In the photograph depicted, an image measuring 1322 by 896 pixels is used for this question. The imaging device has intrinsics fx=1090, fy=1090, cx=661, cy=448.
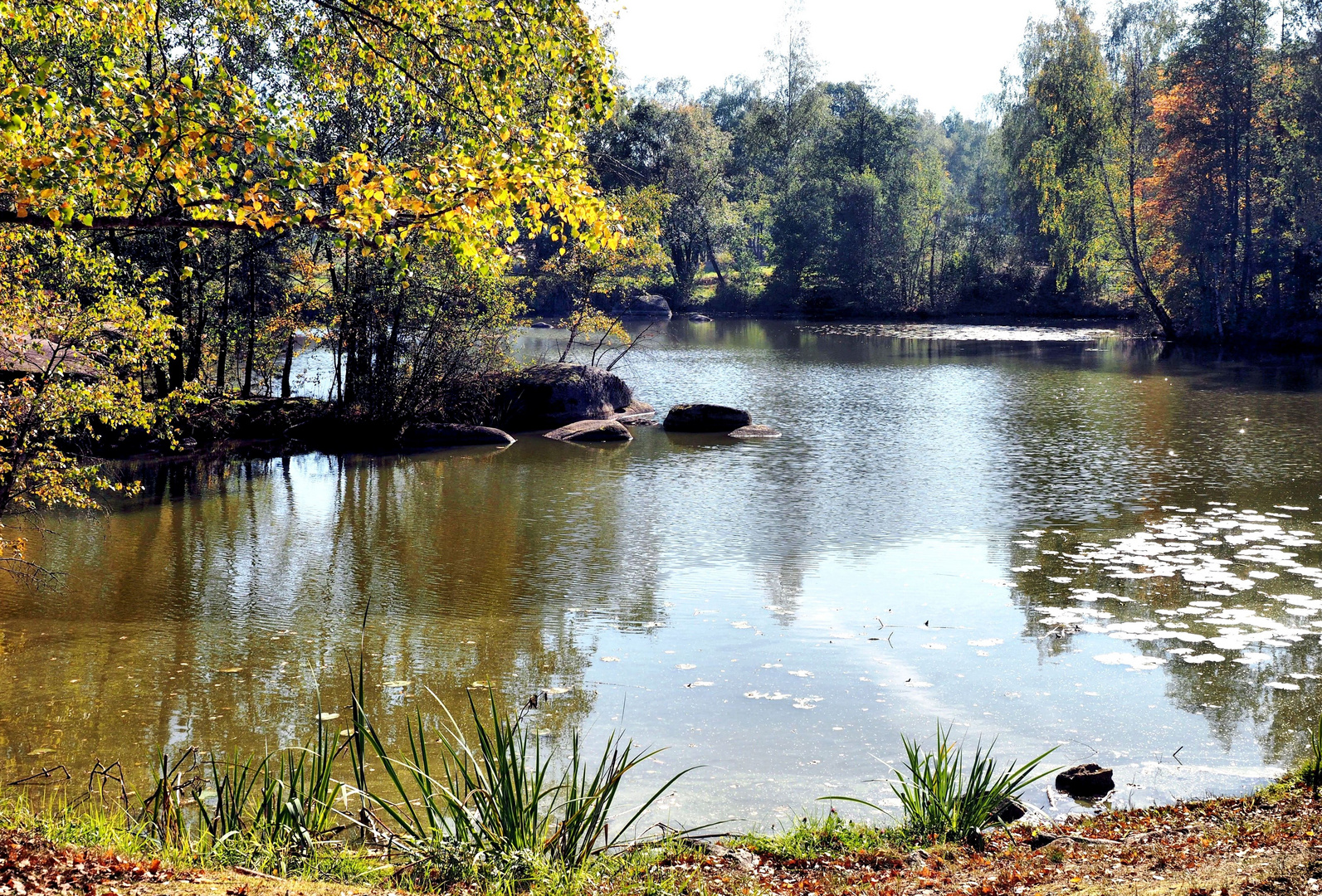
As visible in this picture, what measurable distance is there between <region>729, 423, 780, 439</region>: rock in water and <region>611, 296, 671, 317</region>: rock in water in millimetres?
38002

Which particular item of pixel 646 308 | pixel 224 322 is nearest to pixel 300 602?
pixel 224 322

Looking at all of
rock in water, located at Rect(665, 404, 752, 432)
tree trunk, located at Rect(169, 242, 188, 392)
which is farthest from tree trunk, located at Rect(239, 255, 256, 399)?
rock in water, located at Rect(665, 404, 752, 432)

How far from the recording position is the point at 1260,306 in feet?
129

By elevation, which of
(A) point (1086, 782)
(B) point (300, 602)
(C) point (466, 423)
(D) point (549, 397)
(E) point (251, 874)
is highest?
(D) point (549, 397)

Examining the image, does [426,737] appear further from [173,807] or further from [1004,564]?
[1004,564]

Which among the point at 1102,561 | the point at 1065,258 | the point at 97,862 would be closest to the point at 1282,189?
the point at 1065,258

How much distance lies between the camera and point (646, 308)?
2378 inches

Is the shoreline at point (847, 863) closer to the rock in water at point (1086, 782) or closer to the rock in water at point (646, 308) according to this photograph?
the rock in water at point (1086, 782)

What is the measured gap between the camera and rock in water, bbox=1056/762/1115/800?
20.9 ft

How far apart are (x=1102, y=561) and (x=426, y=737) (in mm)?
7914

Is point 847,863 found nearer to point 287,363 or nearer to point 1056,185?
point 287,363

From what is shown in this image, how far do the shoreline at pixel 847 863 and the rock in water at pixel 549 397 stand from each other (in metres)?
17.3

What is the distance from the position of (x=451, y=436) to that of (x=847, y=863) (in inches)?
647

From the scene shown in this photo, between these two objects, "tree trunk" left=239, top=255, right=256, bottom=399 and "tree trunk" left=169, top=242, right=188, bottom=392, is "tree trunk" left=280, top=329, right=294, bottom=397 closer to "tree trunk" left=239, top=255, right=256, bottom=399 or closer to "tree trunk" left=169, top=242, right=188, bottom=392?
"tree trunk" left=239, top=255, right=256, bottom=399
